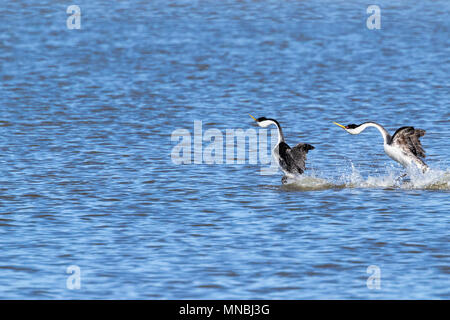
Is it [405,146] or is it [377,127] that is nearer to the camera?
[377,127]

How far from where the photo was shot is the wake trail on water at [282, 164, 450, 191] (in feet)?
59.3

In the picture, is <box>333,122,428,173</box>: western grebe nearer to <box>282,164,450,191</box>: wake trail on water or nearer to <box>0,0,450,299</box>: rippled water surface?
<box>282,164,450,191</box>: wake trail on water

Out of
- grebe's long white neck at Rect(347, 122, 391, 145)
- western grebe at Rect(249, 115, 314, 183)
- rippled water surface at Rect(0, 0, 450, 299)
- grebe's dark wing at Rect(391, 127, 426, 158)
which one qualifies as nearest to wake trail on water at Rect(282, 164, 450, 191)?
rippled water surface at Rect(0, 0, 450, 299)

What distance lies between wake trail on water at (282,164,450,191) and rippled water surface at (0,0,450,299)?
0.13 feet

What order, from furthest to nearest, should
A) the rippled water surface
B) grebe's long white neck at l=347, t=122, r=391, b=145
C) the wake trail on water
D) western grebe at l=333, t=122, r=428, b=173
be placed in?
1. western grebe at l=333, t=122, r=428, b=173
2. the wake trail on water
3. grebe's long white neck at l=347, t=122, r=391, b=145
4. the rippled water surface

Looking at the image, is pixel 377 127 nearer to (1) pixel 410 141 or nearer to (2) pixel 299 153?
(1) pixel 410 141

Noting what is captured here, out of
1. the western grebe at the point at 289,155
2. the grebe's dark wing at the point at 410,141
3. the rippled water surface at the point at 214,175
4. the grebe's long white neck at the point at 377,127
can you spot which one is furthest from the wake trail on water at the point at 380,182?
the grebe's long white neck at the point at 377,127

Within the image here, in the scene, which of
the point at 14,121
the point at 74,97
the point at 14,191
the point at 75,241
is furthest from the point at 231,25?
the point at 75,241

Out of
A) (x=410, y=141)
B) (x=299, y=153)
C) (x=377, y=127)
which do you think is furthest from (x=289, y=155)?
(x=410, y=141)

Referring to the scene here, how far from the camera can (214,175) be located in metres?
19.3

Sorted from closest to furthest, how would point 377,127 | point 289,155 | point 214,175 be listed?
point 377,127, point 289,155, point 214,175

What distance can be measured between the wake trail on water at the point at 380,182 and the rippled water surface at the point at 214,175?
0.13ft

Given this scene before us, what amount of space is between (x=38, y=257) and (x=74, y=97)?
16.5 meters

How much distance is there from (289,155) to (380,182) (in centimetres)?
177
